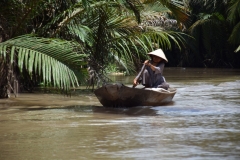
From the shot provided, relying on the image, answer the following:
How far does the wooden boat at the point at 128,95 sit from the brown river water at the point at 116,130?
152 mm

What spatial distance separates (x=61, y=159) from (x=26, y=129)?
2.32m

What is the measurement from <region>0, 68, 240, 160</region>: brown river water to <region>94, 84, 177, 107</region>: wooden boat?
0.15m

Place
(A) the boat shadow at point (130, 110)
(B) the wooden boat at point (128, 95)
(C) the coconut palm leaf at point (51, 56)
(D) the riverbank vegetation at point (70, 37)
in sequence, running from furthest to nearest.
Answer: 1. (B) the wooden boat at point (128, 95)
2. (A) the boat shadow at point (130, 110)
3. (D) the riverbank vegetation at point (70, 37)
4. (C) the coconut palm leaf at point (51, 56)

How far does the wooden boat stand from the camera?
36.3ft

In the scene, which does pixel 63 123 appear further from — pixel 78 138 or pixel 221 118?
pixel 221 118

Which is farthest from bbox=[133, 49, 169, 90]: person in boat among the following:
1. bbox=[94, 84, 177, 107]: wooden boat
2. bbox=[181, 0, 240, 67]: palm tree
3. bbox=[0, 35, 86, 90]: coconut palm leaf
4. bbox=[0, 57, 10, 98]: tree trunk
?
bbox=[181, 0, 240, 67]: palm tree

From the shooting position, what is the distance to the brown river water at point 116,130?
275 inches

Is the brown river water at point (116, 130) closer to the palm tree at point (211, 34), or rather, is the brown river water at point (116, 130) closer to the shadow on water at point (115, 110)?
the shadow on water at point (115, 110)

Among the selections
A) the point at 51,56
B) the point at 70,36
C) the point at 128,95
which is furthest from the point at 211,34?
the point at 51,56

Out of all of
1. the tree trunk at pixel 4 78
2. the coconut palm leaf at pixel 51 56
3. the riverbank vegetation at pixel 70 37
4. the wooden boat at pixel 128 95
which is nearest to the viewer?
the coconut palm leaf at pixel 51 56

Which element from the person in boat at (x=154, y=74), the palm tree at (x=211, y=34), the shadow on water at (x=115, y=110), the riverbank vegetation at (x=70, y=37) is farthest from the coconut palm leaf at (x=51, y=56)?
the palm tree at (x=211, y=34)

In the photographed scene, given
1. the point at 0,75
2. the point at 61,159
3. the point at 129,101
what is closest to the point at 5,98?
the point at 0,75

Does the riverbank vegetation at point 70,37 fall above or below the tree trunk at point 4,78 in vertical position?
above

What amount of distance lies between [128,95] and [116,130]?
265 cm
